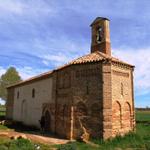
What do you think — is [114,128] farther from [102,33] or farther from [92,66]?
[102,33]

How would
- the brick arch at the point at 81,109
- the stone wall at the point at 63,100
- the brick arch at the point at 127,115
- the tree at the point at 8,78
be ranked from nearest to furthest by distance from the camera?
the brick arch at the point at 81,109 < the brick arch at the point at 127,115 < the stone wall at the point at 63,100 < the tree at the point at 8,78

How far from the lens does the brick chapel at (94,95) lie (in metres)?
17.4

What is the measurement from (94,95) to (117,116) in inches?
96.1

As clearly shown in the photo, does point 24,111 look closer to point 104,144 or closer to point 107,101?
point 107,101

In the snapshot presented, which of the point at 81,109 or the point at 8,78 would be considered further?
the point at 8,78

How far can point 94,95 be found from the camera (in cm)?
1791

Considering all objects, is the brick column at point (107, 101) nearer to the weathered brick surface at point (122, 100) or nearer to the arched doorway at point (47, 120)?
the weathered brick surface at point (122, 100)

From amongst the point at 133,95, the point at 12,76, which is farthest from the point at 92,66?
the point at 12,76

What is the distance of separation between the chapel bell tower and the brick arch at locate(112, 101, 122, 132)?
218 inches

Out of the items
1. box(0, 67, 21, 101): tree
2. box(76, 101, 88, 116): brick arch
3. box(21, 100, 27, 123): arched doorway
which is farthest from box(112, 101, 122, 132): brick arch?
box(0, 67, 21, 101): tree

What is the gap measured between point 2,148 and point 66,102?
25.0 feet

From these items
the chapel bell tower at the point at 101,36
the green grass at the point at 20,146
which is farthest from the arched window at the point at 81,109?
the chapel bell tower at the point at 101,36

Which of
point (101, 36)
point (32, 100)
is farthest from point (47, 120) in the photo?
point (101, 36)

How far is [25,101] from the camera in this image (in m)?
29.2
